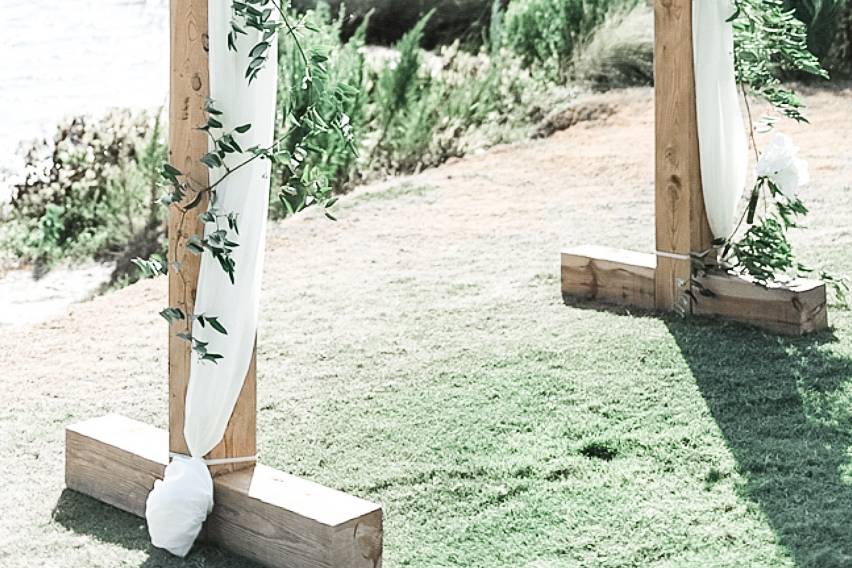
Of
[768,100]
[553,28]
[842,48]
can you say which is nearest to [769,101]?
[768,100]

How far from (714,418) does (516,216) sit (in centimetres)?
256

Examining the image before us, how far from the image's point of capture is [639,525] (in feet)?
10.1

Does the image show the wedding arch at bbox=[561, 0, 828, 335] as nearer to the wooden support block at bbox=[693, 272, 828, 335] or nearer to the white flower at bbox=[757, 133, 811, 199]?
the wooden support block at bbox=[693, 272, 828, 335]

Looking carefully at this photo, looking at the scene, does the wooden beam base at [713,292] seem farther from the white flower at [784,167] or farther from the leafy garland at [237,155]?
the leafy garland at [237,155]

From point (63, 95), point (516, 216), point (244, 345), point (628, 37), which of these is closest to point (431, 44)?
point (628, 37)

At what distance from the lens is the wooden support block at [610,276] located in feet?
15.1

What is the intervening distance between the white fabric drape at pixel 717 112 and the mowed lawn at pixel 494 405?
429mm

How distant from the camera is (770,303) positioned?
427 centimetres

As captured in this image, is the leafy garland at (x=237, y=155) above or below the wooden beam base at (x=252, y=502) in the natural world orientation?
above

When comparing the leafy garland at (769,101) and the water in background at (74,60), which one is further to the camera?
the water in background at (74,60)

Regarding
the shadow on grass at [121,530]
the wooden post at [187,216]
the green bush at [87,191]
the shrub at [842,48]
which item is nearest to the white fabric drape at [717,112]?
the wooden post at [187,216]

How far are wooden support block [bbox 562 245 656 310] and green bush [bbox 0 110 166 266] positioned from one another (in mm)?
2675

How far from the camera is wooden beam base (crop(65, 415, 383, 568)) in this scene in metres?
2.82

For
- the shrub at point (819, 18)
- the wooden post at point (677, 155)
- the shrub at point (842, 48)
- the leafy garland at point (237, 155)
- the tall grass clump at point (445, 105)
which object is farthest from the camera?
the shrub at point (842, 48)
